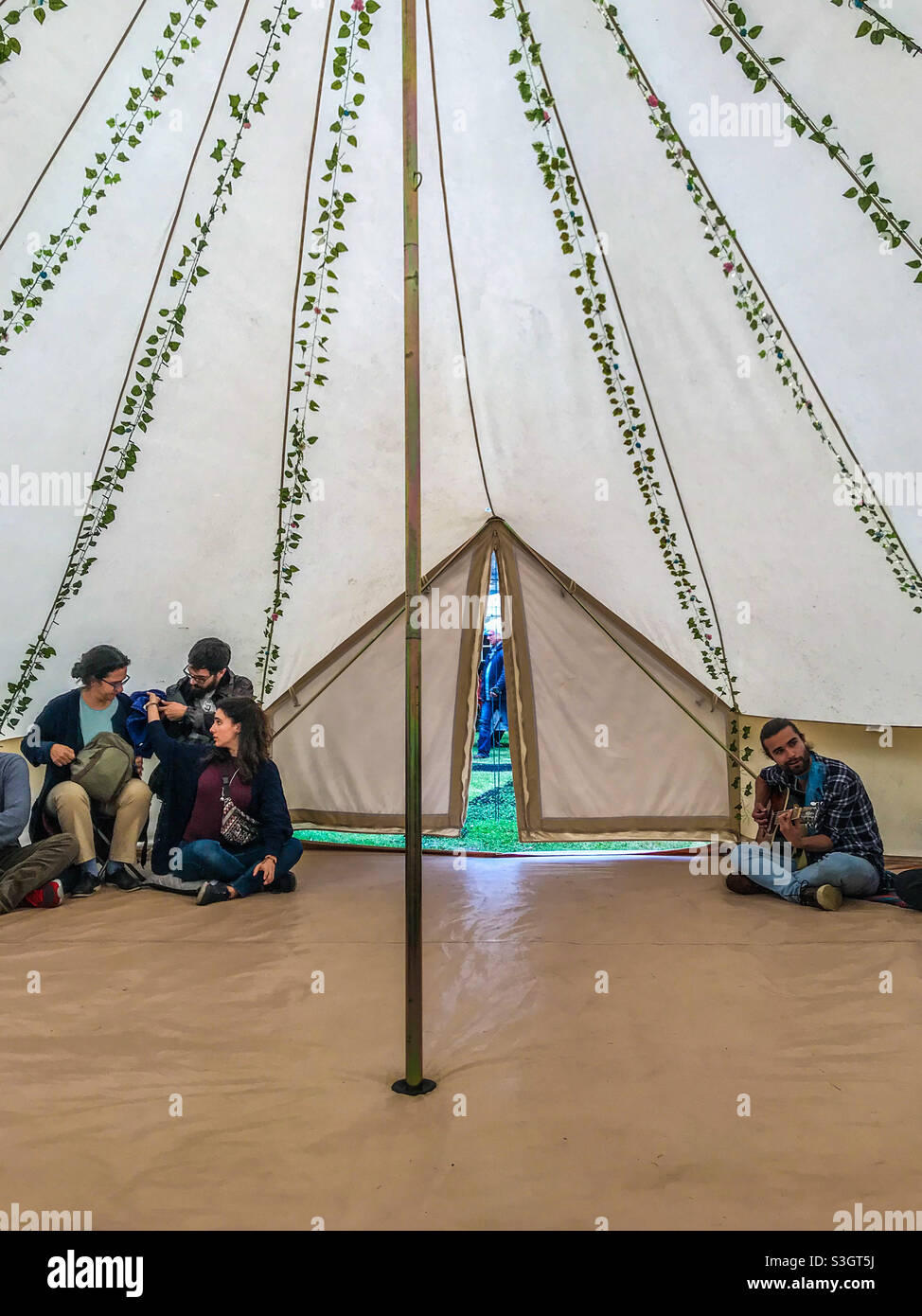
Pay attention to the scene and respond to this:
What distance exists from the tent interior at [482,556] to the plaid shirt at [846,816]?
22cm

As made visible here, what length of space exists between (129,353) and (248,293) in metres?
0.51

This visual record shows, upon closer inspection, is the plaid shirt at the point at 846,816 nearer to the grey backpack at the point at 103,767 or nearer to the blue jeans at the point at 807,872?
the blue jeans at the point at 807,872

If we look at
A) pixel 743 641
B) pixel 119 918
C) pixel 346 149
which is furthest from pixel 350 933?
pixel 346 149

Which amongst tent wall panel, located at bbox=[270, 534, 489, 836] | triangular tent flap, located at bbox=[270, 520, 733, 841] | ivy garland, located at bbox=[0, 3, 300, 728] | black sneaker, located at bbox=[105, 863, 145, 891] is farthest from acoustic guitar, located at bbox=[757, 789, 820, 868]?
ivy garland, located at bbox=[0, 3, 300, 728]

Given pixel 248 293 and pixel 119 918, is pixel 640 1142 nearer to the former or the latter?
pixel 119 918

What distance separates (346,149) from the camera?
121 inches

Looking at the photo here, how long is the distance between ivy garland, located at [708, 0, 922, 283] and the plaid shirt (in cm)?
171

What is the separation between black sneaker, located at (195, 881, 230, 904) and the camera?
3355 mm

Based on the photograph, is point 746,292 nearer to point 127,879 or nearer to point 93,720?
point 93,720

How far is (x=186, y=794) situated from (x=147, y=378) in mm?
1644

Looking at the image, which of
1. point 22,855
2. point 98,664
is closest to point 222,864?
point 22,855

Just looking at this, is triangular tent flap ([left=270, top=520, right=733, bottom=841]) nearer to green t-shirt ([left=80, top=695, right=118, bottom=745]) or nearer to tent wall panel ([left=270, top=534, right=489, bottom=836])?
tent wall panel ([left=270, top=534, right=489, bottom=836])

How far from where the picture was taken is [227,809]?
3500mm

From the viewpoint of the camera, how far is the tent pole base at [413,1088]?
6.19 feet
